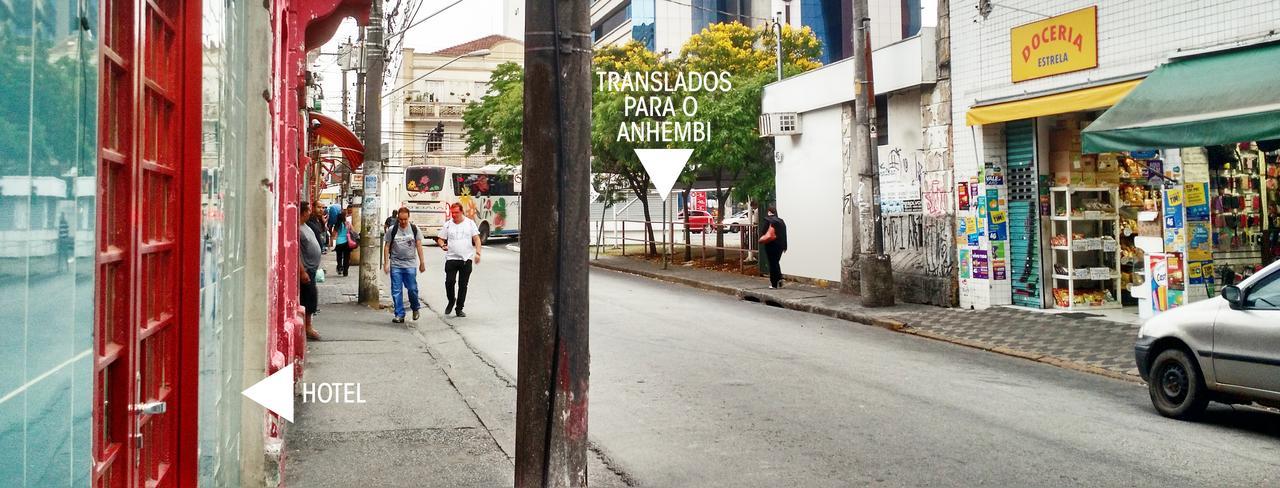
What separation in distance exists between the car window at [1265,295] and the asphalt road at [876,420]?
0.93 meters

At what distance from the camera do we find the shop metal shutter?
16.2 meters

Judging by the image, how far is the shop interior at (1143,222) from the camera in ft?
43.4

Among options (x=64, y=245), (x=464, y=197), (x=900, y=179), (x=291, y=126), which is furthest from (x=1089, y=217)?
(x=464, y=197)

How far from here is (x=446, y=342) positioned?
531 inches

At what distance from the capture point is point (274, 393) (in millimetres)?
5844

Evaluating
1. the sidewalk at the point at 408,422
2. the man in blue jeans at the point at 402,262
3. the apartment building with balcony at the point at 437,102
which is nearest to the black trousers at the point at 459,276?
the man in blue jeans at the point at 402,262

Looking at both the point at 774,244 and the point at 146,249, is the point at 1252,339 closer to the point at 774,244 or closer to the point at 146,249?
the point at 146,249

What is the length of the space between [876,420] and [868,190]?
9.49 meters

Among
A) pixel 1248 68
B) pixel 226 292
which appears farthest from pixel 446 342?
pixel 1248 68

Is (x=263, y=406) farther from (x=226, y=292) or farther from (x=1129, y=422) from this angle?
(x=1129, y=422)

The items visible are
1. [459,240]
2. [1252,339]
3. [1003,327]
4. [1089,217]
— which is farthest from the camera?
[459,240]

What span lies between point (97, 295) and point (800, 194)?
20.6 meters

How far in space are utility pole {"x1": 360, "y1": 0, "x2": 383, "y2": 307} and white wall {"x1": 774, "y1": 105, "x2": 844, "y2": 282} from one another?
851cm

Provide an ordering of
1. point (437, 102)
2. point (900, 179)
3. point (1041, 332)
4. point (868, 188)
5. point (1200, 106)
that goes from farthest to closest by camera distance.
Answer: point (437, 102) → point (900, 179) → point (868, 188) → point (1041, 332) → point (1200, 106)
